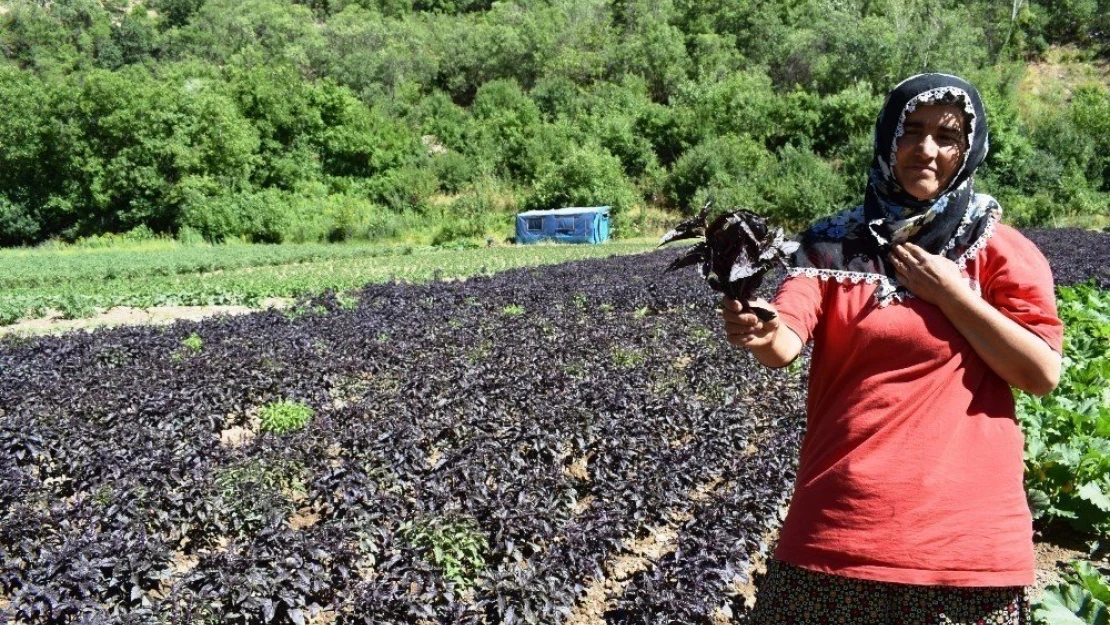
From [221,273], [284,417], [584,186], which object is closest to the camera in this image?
[284,417]

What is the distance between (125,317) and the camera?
50.2 ft

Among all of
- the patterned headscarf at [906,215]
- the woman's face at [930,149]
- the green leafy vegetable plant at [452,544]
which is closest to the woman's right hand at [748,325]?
the patterned headscarf at [906,215]

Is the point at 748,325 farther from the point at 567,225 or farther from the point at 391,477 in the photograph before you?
the point at 567,225

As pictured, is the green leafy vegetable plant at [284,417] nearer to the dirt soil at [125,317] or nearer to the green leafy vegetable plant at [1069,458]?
the green leafy vegetable plant at [1069,458]

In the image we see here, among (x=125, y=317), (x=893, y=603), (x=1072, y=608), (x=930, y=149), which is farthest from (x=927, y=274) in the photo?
(x=125, y=317)

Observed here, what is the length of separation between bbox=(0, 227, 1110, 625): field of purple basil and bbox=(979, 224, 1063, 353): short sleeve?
234cm

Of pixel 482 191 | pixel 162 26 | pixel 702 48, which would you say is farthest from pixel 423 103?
pixel 162 26

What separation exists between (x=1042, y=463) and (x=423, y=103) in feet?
174

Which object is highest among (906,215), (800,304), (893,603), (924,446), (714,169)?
(906,215)

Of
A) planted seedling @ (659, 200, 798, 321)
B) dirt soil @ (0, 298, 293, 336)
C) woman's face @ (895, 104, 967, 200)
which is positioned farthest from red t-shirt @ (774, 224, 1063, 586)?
dirt soil @ (0, 298, 293, 336)

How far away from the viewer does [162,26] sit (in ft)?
284

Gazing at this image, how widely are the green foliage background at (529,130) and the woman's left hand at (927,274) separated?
114 feet

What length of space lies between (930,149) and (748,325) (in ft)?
1.88

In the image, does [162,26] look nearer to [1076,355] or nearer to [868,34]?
[868,34]
